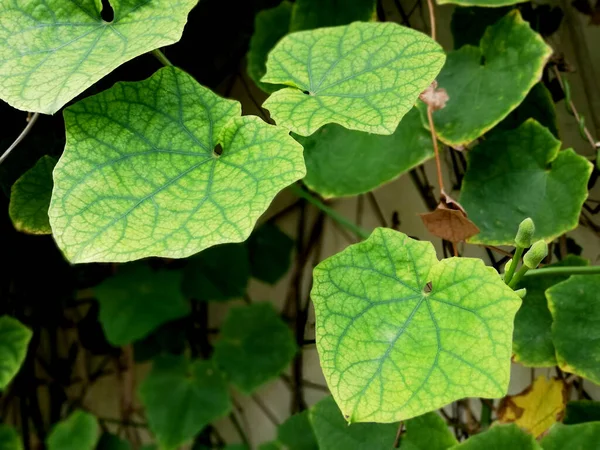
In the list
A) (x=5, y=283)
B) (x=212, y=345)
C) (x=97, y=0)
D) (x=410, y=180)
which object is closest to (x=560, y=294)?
(x=410, y=180)

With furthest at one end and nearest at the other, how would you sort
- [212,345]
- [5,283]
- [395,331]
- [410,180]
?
[212,345], [5,283], [410,180], [395,331]

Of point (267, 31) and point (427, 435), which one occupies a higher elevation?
point (267, 31)

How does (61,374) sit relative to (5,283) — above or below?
below

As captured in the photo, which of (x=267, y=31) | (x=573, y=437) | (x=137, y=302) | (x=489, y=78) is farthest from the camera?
(x=137, y=302)

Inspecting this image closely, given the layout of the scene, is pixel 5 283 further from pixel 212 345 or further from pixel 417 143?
pixel 417 143

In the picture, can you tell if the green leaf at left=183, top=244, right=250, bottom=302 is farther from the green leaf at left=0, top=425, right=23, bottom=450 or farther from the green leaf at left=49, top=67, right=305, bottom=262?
the green leaf at left=49, top=67, right=305, bottom=262

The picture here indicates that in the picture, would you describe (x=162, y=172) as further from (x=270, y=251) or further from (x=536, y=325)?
(x=270, y=251)

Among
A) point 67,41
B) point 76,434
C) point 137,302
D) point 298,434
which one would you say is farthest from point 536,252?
point 76,434

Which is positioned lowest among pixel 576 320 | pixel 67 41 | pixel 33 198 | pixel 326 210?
pixel 576 320
